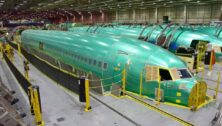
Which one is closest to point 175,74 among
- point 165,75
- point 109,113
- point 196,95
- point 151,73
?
point 165,75

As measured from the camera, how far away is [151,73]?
8.26m

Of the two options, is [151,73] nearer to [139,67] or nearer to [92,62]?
[139,67]

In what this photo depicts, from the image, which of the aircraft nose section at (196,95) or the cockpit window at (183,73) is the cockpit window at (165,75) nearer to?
the cockpit window at (183,73)

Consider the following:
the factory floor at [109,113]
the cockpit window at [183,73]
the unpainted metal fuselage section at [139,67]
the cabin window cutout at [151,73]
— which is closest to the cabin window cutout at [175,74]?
the unpainted metal fuselage section at [139,67]

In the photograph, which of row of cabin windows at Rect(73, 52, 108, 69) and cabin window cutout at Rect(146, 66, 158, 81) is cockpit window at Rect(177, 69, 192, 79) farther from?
row of cabin windows at Rect(73, 52, 108, 69)

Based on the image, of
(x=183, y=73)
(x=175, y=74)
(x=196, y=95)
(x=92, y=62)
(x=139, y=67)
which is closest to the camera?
(x=196, y=95)

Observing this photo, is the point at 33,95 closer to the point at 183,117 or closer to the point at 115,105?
the point at 115,105

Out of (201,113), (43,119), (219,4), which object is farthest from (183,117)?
(219,4)

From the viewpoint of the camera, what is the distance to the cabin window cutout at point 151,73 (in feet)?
26.8

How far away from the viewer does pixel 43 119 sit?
22.7 ft

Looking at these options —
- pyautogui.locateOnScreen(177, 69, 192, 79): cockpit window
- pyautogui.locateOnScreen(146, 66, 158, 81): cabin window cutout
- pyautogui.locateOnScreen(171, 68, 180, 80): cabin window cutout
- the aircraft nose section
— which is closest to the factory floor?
the aircraft nose section

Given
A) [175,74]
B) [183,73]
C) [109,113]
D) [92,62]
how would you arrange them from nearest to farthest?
[109,113] < [175,74] < [183,73] < [92,62]

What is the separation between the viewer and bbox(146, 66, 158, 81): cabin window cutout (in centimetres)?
816

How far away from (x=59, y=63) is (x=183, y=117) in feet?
32.2
